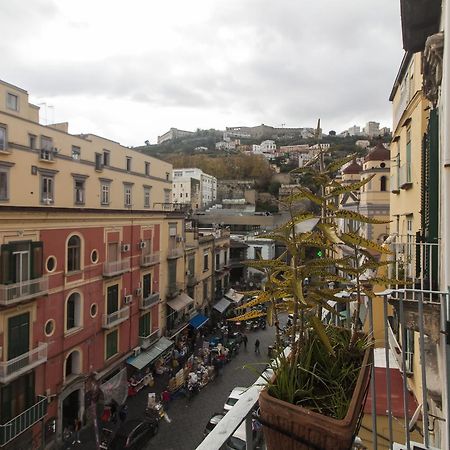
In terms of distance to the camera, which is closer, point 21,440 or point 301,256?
point 301,256

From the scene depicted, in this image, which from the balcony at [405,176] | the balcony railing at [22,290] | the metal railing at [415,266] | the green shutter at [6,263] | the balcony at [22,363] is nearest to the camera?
the metal railing at [415,266]

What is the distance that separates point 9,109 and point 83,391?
12288 millimetres

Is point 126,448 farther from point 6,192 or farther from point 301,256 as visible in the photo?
point 301,256

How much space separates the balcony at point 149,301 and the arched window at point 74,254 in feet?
18.9

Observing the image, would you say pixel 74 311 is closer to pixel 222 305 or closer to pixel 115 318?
pixel 115 318

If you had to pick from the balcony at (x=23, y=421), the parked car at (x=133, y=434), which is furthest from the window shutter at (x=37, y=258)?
the parked car at (x=133, y=434)

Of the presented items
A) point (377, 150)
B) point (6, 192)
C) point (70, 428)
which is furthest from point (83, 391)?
point (377, 150)

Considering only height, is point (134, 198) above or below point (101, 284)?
above

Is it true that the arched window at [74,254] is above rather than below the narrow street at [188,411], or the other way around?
above

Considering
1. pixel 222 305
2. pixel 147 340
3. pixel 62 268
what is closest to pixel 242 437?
pixel 62 268

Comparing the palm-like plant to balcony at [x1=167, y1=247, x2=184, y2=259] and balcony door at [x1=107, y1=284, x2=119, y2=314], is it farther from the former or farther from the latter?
balcony at [x1=167, y1=247, x2=184, y2=259]

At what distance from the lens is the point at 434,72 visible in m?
5.06

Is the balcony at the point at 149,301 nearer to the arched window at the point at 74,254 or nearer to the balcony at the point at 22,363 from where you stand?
the arched window at the point at 74,254

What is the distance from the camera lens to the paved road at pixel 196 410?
14430 mm
